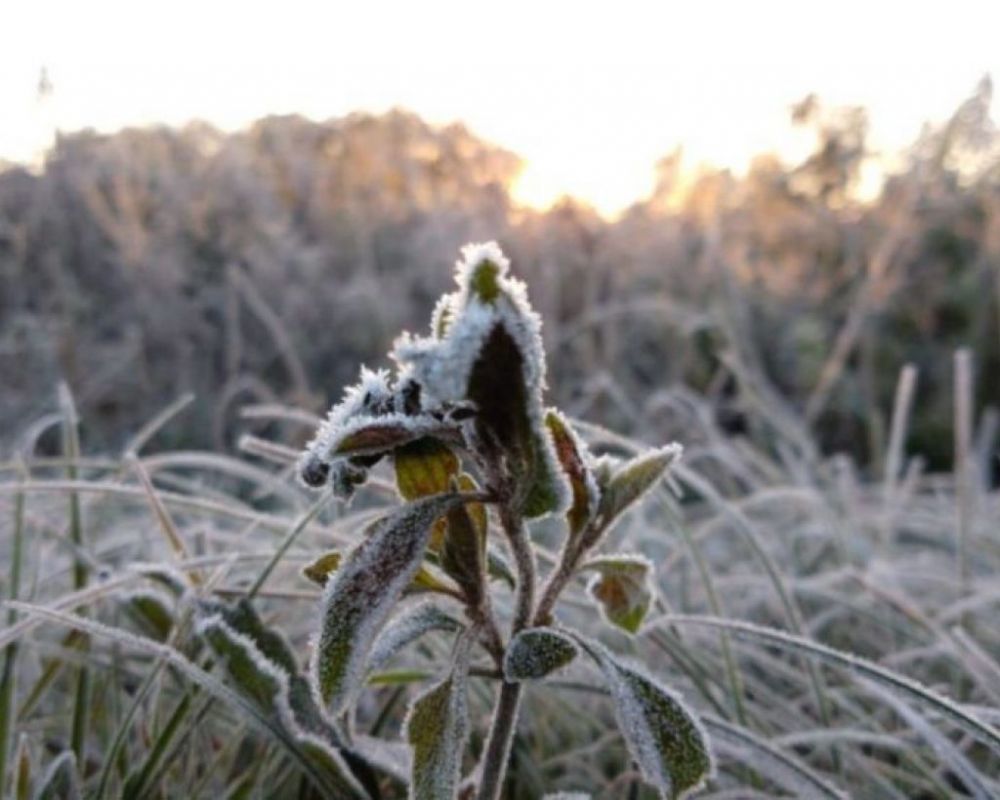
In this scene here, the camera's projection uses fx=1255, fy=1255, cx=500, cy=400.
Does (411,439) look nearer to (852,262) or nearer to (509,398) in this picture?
(509,398)

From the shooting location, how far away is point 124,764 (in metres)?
1.14

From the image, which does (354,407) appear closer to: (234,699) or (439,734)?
(439,734)

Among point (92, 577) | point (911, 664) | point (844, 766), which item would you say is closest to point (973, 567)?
point (911, 664)

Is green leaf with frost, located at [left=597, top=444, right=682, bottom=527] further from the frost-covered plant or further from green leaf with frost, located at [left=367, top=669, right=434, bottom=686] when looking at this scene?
green leaf with frost, located at [left=367, top=669, right=434, bottom=686]

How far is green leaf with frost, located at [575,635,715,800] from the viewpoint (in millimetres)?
709

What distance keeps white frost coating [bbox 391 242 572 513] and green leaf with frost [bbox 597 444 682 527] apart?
12 centimetres

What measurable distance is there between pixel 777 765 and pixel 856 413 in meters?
3.68

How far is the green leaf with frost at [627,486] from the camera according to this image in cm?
79

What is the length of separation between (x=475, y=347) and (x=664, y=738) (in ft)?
0.88

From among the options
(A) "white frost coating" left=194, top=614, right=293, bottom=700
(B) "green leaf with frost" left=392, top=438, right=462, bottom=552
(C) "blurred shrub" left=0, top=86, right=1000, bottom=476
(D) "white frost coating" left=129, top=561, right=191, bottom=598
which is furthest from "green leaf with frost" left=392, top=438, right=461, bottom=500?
(C) "blurred shrub" left=0, top=86, right=1000, bottom=476

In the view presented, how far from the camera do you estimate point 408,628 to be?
0.78 metres

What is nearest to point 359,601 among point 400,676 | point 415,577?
point 415,577

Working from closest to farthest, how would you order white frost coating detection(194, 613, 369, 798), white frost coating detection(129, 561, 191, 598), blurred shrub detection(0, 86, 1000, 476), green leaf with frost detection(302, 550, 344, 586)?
green leaf with frost detection(302, 550, 344, 586) → white frost coating detection(194, 613, 369, 798) → white frost coating detection(129, 561, 191, 598) → blurred shrub detection(0, 86, 1000, 476)

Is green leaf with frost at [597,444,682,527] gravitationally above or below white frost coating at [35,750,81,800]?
above
